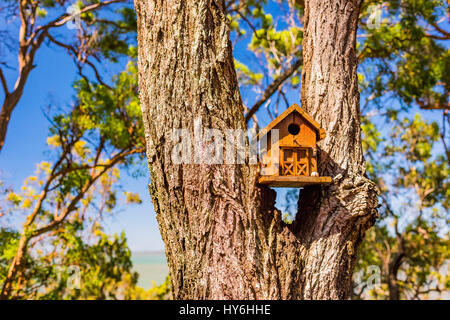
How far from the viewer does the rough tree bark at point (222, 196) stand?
2.31 meters

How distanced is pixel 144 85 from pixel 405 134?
1026 cm

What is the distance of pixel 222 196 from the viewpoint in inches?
91.9

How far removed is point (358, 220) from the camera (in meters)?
2.56

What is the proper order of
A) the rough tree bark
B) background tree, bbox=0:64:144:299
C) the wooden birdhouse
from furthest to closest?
background tree, bbox=0:64:144:299 → the wooden birdhouse → the rough tree bark

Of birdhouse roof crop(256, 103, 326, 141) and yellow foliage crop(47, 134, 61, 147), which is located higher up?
yellow foliage crop(47, 134, 61, 147)

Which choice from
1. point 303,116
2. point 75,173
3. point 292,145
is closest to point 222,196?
point 292,145

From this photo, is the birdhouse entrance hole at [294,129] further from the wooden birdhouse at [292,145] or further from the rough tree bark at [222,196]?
the rough tree bark at [222,196]

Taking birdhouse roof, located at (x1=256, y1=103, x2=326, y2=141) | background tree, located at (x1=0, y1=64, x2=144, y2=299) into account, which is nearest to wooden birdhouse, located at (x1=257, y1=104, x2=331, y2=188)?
birdhouse roof, located at (x1=256, y1=103, x2=326, y2=141)

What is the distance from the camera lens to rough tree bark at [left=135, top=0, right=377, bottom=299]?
231cm

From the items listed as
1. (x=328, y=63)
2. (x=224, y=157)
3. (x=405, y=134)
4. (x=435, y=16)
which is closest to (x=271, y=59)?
(x=435, y=16)

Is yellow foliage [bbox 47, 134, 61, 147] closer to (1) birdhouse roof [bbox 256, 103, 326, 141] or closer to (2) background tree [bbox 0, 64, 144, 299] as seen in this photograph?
(2) background tree [bbox 0, 64, 144, 299]

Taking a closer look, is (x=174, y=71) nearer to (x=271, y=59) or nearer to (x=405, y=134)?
(x=271, y=59)

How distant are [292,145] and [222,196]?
0.64 m

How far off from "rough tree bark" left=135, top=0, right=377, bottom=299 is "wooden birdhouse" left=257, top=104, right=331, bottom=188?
0.32ft
